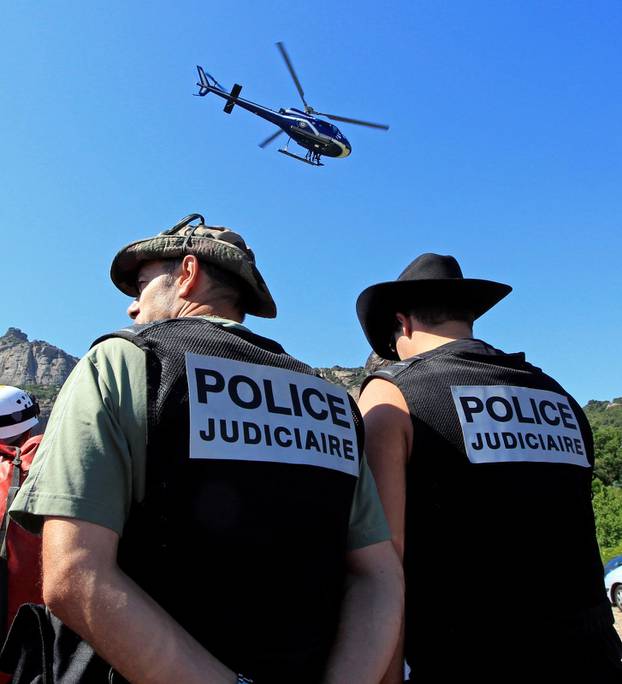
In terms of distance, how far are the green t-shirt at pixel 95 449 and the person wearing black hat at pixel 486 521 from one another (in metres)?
0.95

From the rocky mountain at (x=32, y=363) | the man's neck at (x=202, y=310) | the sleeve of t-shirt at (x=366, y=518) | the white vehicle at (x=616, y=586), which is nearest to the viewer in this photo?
the sleeve of t-shirt at (x=366, y=518)

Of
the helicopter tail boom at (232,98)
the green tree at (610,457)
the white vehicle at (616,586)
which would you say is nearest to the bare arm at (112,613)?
the white vehicle at (616,586)

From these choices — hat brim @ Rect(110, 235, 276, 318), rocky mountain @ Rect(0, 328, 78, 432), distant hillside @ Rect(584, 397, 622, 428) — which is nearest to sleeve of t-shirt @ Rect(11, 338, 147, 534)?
hat brim @ Rect(110, 235, 276, 318)

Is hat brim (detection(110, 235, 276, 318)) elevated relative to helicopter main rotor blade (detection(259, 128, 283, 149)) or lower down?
lower down

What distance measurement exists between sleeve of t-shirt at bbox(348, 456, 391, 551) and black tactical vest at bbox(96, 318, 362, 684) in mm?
208

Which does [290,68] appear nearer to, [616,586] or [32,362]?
[616,586]

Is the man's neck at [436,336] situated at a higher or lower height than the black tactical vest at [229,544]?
higher

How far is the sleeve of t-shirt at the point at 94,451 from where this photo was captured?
1361 millimetres

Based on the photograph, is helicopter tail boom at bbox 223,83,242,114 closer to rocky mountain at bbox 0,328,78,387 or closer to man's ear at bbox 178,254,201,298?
man's ear at bbox 178,254,201,298

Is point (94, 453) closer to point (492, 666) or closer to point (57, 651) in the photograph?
point (57, 651)

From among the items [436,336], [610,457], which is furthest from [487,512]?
[610,457]

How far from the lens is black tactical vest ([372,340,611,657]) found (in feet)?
6.86

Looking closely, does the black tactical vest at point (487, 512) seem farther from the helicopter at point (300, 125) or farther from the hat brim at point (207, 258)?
the helicopter at point (300, 125)

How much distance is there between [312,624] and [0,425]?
296 cm
